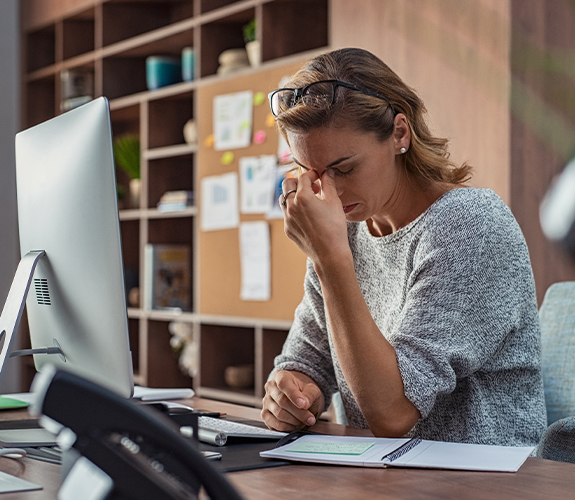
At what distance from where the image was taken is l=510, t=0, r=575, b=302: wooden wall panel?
7.09ft

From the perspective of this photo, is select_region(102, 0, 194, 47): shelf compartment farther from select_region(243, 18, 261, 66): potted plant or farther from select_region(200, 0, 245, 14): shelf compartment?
select_region(243, 18, 261, 66): potted plant

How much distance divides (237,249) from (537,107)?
1417 millimetres

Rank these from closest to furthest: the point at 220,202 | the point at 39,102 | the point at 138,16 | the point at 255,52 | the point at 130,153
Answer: the point at 255,52 → the point at 220,202 → the point at 130,153 → the point at 138,16 → the point at 39,102

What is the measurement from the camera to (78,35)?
14.5ft

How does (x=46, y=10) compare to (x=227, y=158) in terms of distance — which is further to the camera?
(x=46, y=10)

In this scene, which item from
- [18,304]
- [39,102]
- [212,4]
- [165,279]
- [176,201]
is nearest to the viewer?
[18,304]

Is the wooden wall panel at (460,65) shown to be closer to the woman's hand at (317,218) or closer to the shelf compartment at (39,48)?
the woman's hand at (317,218)

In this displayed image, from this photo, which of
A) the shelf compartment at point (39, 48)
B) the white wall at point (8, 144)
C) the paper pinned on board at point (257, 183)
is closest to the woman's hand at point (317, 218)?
the paper pinned on board at point (257, 183)

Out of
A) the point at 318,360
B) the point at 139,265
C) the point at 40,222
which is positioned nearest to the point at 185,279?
the point at 139,265

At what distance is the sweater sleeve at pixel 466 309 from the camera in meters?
1.17

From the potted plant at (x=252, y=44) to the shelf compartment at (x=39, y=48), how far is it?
180 cm

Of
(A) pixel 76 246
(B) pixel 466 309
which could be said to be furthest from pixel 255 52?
(A) pixel 76 246

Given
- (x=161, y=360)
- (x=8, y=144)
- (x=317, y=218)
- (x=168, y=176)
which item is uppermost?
(x=8, y=144)

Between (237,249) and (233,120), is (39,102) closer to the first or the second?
(233,120)
